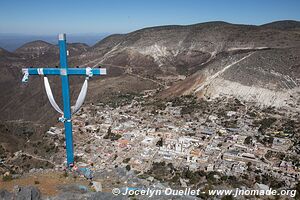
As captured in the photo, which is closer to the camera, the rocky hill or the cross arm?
the cross arm

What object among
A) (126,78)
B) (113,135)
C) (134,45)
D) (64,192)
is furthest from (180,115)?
(134,45)

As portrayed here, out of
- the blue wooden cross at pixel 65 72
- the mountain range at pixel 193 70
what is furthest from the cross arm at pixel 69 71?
the mountain range at pixel 193 70

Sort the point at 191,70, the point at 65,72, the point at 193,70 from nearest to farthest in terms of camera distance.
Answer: the point at 65,72 → the point at 193,70 → the point at 191,70

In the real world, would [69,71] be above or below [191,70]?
above

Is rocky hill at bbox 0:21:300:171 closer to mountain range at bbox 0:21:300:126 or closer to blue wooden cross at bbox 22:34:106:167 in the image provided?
mountain range at bbox 0:21:300:126

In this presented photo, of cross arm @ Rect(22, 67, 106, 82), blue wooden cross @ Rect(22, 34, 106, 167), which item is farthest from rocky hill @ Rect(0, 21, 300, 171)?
blue wooden cross @ Rect(22, 34, 106, 167)

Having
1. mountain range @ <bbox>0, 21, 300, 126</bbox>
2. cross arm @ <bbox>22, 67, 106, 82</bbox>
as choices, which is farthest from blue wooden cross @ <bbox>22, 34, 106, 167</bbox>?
mountain range @ <bbox>0, 21, 300, 126</bbox>

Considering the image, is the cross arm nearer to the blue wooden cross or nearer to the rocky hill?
the blue wooden cross

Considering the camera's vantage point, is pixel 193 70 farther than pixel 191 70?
No

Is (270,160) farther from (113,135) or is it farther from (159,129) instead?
(113,135)

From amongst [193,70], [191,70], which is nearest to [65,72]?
[193,70]

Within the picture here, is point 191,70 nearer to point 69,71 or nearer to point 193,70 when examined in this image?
point 193,70
